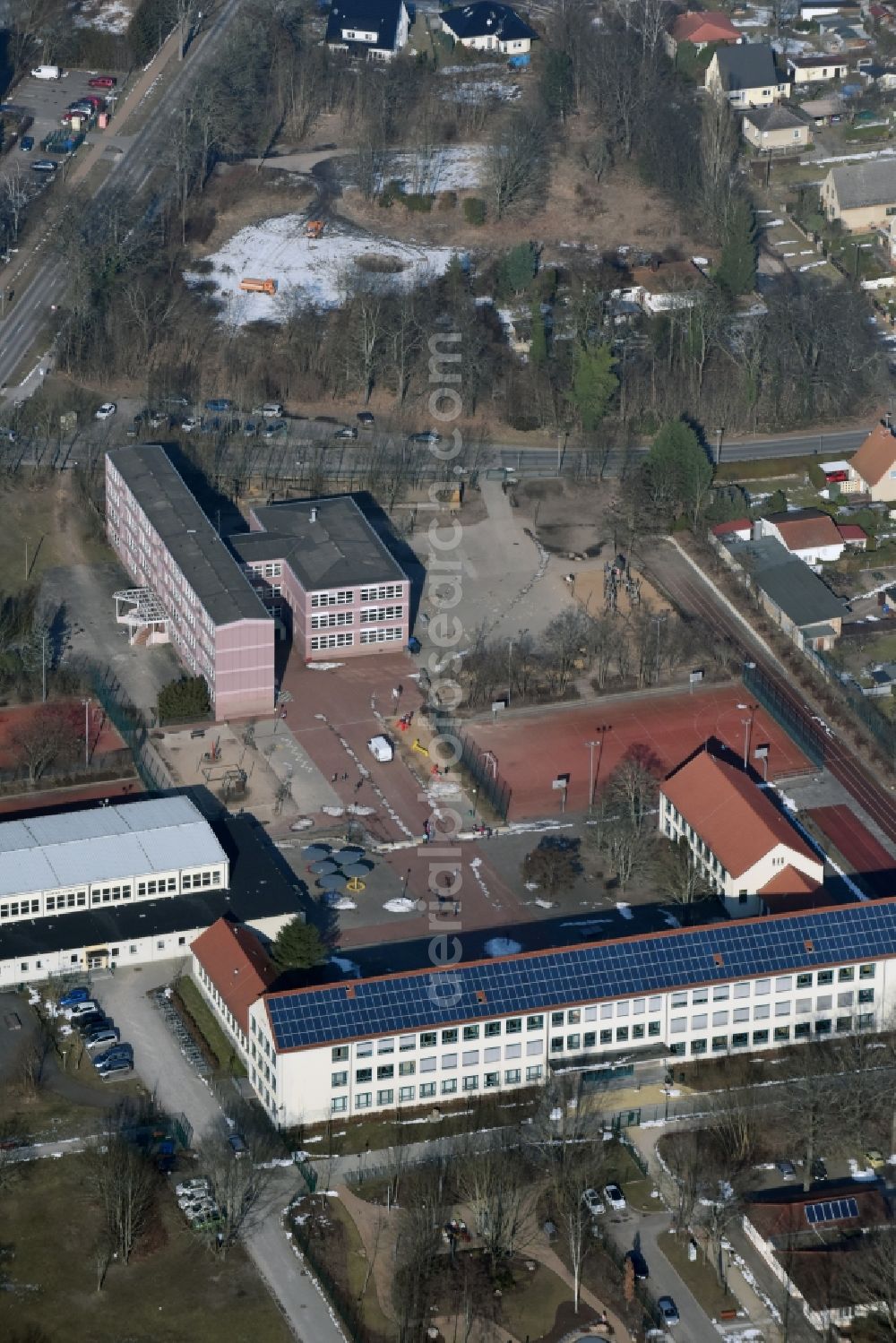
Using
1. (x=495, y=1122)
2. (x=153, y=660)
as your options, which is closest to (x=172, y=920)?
(x=495, y=1122)

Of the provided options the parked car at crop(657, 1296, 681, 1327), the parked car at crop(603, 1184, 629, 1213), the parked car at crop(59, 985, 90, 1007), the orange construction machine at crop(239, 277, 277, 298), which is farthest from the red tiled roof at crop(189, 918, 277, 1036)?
the orange construction machine at crop(239, 277, 277, 298)

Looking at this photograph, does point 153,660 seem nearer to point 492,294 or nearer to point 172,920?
point 172,920

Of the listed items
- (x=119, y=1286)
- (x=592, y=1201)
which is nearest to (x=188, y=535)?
(x=592, y=1201)

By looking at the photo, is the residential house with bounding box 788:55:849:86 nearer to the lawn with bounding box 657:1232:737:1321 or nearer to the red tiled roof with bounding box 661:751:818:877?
the red tiled roof with bounding box 661:751:818:877

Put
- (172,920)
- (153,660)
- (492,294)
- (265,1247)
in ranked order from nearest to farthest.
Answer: (265,1247) → (172,920) → (153,660) → (492,294)

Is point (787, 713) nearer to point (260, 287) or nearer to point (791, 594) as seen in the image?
point (791, 594)

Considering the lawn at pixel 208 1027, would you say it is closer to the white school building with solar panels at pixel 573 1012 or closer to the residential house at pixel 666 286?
the white school building with solar panels at pixel 573 1012
